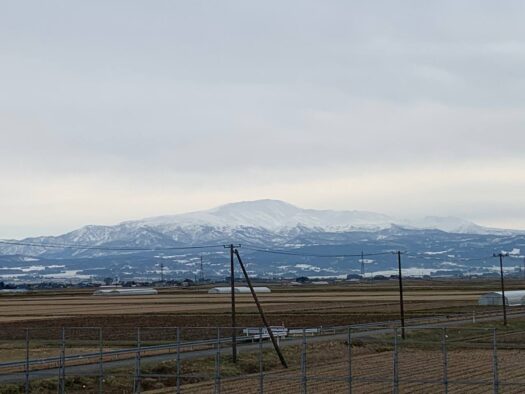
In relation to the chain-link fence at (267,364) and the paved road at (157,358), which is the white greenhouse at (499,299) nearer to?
the chain-link fence at (267,364)

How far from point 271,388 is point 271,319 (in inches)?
1570

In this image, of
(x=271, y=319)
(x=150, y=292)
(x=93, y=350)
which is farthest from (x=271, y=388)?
(x=150, y=292)

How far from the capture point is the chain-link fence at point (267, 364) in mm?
31172

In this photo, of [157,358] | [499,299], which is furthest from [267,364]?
[499,299]

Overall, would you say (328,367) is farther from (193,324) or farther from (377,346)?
(193,324)

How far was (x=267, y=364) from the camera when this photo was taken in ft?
132

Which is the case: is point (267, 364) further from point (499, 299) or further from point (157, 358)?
point (499, 299)

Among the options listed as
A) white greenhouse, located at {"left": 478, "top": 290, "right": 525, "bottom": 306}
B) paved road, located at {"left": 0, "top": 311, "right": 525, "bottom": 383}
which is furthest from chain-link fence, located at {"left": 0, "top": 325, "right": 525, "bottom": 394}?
white greenhouse, located at {"left": 478, "top": 290, "right": 525, "bottom": 306}

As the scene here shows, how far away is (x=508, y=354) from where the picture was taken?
145 feet

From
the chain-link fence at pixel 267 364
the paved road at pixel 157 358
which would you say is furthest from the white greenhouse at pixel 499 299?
the paved road at pixel 157 358

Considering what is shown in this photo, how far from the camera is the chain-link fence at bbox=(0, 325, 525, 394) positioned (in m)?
31.2

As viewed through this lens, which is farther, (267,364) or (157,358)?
(157,358)

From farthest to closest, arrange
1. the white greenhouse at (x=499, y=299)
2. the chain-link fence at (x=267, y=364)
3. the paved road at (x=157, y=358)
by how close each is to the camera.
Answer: the white greenhouse at (x=499, y=299)
the paved road at (x=157, y=358)
the chain-link fence at (x=267, y=364)

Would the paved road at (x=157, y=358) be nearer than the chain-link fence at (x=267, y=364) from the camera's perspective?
No
